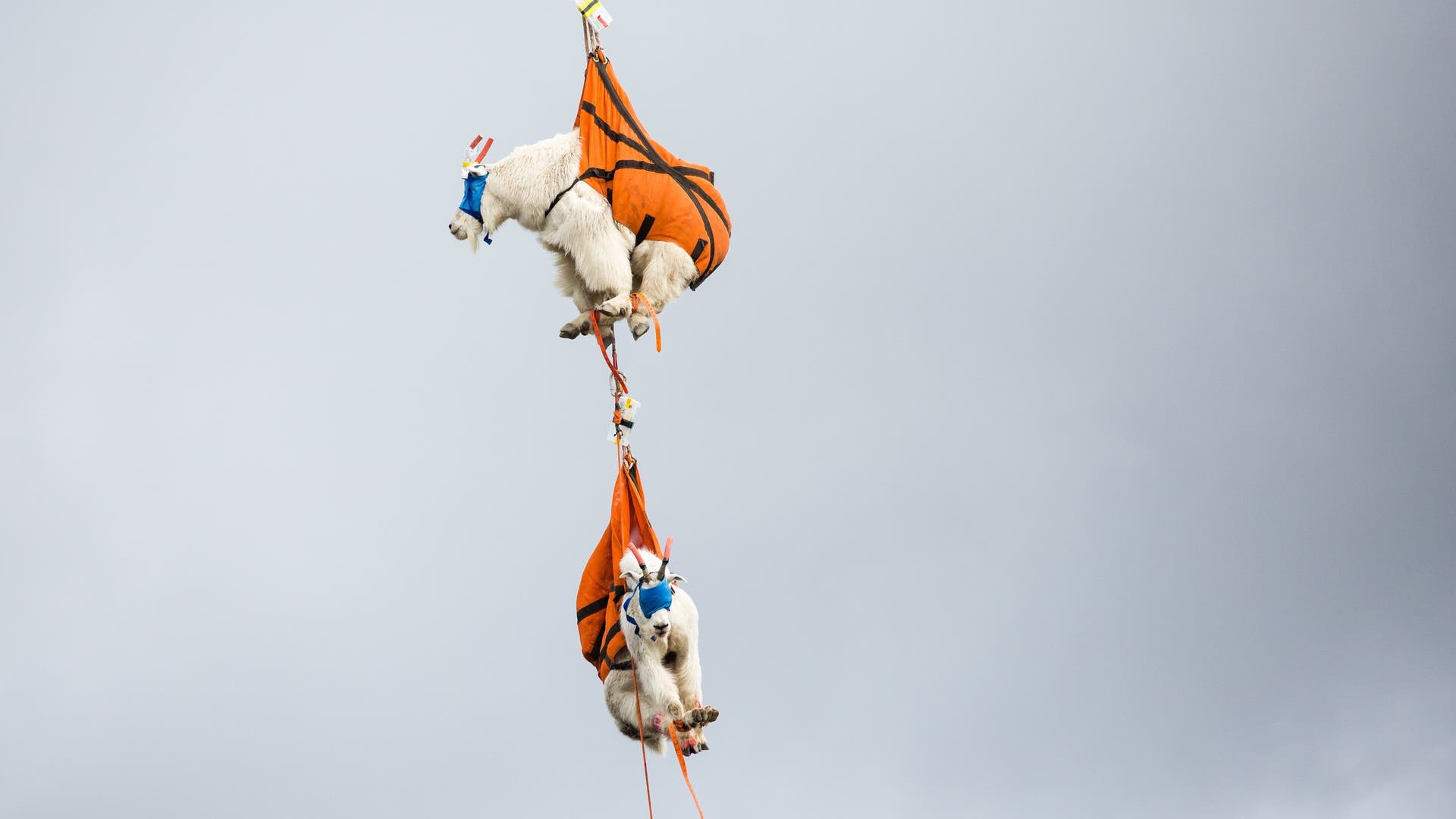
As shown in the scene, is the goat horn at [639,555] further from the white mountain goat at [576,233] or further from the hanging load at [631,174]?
the hanging load at [631,174]

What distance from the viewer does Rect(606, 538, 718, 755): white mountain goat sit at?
88.9ft

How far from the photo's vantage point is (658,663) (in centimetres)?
2756

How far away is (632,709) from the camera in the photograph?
27.9m

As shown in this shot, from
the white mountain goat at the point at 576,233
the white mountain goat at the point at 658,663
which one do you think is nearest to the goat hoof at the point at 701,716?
→ the white mountain goat at the point at 658,663

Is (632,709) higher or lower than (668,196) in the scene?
lower

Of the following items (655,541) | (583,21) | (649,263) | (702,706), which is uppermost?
(583,21)

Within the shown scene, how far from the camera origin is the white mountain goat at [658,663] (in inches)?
1067

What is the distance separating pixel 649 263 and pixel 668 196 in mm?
771

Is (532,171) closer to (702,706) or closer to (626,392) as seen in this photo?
(626,392)

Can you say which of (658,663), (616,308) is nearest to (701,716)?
(658,663)

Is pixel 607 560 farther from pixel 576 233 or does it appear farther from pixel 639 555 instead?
pixel 576 233

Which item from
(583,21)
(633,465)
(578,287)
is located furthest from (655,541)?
(583,21)

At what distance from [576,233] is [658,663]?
15.2ft

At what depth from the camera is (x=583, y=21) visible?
28062mm
